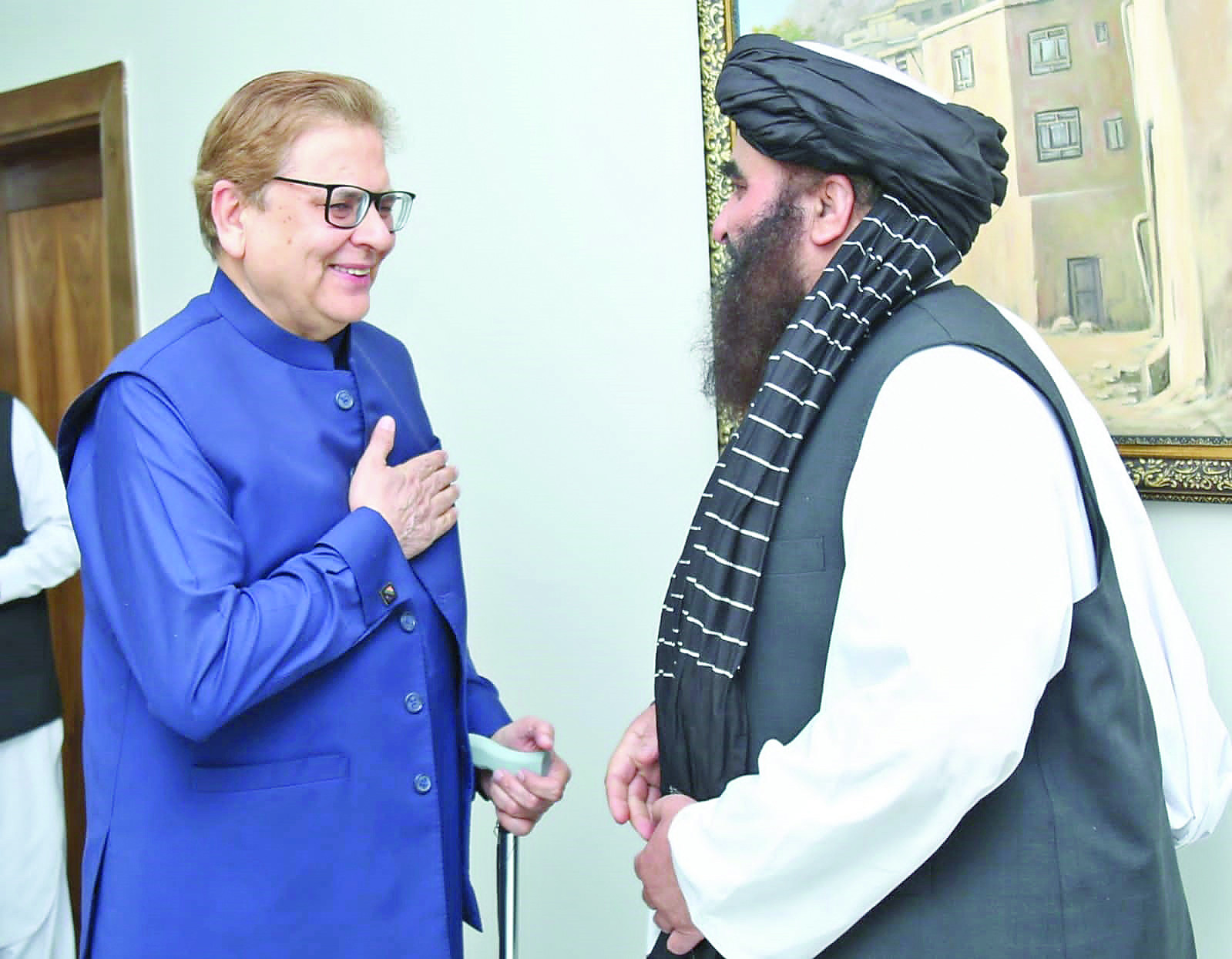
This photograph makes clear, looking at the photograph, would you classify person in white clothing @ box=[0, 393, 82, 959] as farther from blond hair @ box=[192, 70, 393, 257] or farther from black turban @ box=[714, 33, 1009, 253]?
black turban @ box=[714, 33, 1009, 253]

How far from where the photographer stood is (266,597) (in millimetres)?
1312

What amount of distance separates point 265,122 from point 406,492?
46 centimetres

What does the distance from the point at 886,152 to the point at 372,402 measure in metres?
0.70

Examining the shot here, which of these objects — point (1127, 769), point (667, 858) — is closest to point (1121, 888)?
point (1127, 769)

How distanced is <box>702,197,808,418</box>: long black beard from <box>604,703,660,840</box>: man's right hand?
401 mm

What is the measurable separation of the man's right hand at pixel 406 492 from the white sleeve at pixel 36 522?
140cm

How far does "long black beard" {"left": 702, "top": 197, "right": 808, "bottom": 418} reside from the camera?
51.9 inches

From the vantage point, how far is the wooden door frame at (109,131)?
9.89ft

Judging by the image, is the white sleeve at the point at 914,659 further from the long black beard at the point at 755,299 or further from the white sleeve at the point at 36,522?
the white sleeve at the point at 36,522

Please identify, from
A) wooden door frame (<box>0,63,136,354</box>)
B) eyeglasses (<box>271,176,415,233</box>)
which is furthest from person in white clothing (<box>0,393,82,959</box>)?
eyeglasses (<box>271,176,415,233</box>)

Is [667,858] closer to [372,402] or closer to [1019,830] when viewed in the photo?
[1019,830]

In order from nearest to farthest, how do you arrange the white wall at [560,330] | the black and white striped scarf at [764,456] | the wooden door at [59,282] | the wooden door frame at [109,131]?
the black and white striped scarf at [764,456]
the white wall at [560,330]
the wooden door frame at [109,131]
the wooden door at [59,282]

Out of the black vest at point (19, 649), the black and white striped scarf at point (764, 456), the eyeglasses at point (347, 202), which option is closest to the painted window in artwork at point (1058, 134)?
the black and white striped scarf at point (764, 456)

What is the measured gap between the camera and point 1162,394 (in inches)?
61.5
